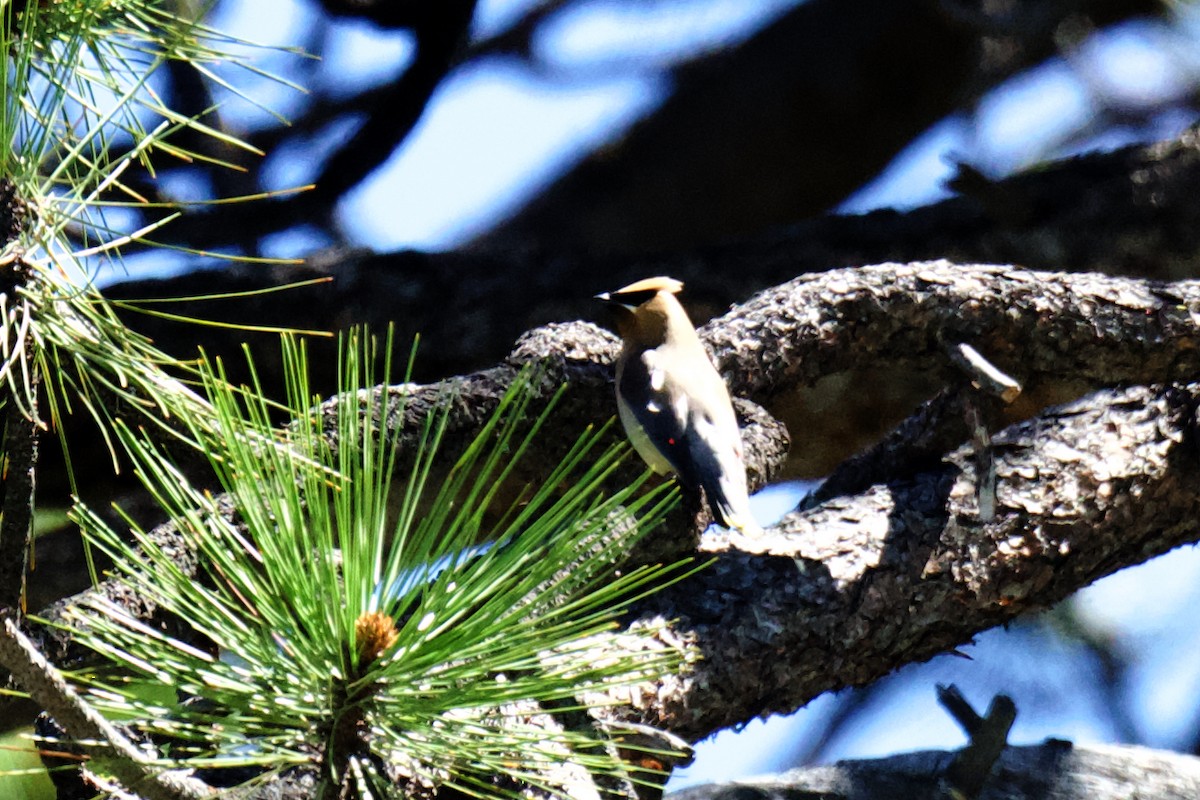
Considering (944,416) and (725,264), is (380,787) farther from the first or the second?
(725,264)

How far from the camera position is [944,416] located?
1.84m

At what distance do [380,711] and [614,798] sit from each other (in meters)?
0.51

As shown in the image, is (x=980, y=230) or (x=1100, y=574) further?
(x=980, y=230)

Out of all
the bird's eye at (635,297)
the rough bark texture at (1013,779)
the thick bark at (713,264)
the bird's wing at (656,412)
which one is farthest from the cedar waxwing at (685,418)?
the thick bark at (713,264)

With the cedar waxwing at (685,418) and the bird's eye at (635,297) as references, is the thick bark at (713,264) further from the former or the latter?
the cedar waxwing at (685,418)

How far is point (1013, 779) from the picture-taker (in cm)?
188

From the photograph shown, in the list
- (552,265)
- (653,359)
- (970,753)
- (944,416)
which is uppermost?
(552,265)

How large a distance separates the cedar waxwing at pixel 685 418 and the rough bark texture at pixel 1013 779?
42 cm

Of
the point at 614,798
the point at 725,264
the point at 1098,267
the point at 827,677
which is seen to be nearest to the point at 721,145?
the point at 725,264

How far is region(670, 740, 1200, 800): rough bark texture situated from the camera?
185 cm

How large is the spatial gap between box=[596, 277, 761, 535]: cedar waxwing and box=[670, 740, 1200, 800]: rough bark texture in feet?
1.38

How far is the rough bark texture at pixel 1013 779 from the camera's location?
1.85m

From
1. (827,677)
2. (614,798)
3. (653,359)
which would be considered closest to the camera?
(614,798)

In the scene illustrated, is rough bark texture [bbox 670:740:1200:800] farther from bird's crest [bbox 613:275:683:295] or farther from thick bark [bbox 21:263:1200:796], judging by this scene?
bird's crest [bbox 613:275:683:295]
